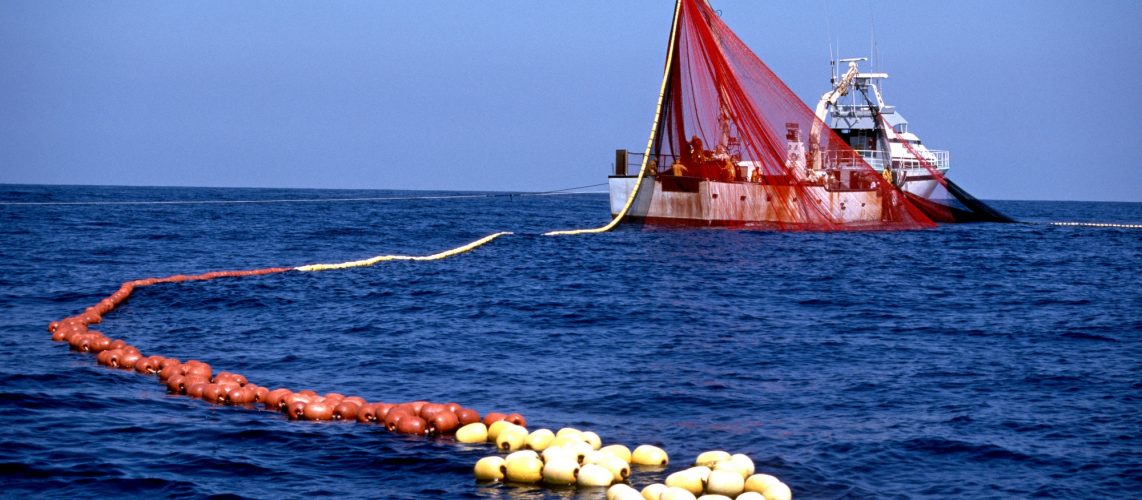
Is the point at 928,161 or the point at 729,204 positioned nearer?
the point at 729,204

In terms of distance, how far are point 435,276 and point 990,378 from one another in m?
19.7

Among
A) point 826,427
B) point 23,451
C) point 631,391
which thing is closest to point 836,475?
point 826,427

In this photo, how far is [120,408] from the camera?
1652 cm

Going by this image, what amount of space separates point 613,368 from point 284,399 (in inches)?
250

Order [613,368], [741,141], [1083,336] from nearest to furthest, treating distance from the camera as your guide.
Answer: [613,368]
[1083,336]
[741,141]

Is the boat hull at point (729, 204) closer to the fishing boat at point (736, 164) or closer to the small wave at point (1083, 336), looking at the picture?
the fishing boat at point (736, 164)

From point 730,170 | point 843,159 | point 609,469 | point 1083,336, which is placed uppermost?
point 843,159

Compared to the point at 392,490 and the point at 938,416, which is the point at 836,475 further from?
the point at 392,490

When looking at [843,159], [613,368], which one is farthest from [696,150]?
[613,368]

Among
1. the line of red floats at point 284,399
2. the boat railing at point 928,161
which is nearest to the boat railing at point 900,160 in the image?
the boat railing at point 928,161

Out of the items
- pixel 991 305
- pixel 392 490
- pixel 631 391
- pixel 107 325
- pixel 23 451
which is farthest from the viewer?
pixel 991 305

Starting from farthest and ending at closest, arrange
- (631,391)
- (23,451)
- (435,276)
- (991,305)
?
(435,276) → (991,305) → (631,391) → (23,451)

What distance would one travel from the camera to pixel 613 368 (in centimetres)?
2027

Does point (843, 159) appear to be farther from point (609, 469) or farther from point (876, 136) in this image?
point (609, 469)
